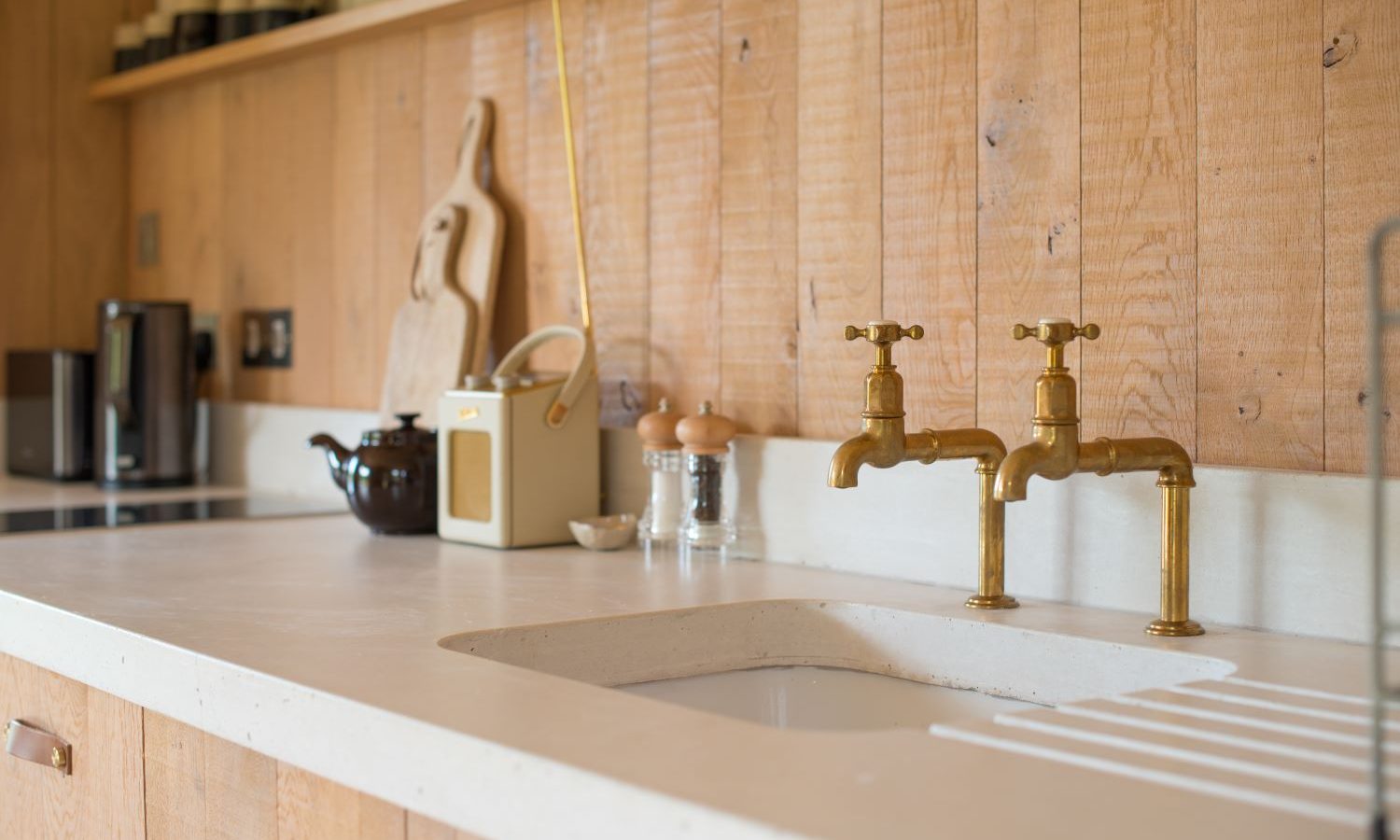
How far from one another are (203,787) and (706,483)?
68 cm

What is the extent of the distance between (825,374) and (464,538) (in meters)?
0.48

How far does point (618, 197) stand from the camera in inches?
74.4

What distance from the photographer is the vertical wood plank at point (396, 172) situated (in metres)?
2.23

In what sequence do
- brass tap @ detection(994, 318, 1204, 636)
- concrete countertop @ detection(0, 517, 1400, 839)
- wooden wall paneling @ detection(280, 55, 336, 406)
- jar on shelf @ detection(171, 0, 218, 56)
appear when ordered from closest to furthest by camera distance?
1. concrete countertop @ detection(0, 517, 1400, 839)
2. brass tap @ detection(994, 318, 1204, 636)
3. wooden wall paneling @ detection(280, 55, 336, 406)
4. jar on shelf @ detection(171, 0, 218, 56)

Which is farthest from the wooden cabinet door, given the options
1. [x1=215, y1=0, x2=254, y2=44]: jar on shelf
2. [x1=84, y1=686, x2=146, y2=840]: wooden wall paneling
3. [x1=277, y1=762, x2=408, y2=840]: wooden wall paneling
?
[x1=215, y1=0, x2=254, y2=44]: jar on shelf

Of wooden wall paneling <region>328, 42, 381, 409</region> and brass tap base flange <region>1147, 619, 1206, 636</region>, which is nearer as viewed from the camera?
brass tap base flange <region>1147, 619, 1206, 636</region>

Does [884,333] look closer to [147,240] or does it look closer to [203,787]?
[203,787]

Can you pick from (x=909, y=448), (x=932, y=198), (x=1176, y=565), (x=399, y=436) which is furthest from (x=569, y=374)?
(x=1176, y=565)

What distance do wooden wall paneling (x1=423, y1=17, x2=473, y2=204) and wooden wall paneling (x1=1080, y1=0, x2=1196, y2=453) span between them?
1026 mm

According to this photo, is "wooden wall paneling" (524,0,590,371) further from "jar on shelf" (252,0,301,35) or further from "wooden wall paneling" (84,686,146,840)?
"wooden wall paneling" (84,686,146,840)

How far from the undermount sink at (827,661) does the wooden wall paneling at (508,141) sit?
81 centimetres

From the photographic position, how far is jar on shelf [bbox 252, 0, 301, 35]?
246 cm

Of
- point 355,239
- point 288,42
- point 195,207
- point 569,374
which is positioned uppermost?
point 288,42

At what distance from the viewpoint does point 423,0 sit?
81.4 inches
